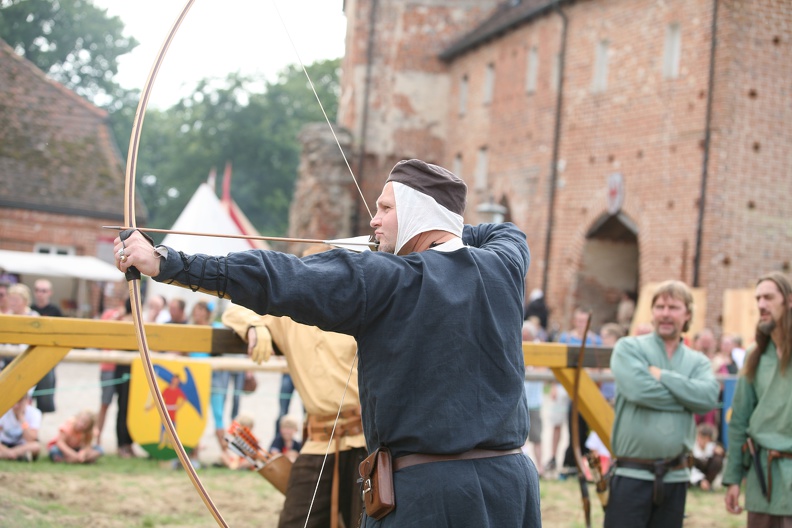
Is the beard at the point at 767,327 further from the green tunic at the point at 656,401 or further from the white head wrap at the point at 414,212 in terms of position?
the white head wrap at the point at 414,212

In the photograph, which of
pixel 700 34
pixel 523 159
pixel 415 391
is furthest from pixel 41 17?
pixel 415 391

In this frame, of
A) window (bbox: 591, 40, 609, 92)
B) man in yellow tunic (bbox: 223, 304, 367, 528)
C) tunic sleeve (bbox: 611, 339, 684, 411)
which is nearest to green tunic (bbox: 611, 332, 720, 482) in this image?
tunic sleeve (bbox: 611, 339, 684, 411)

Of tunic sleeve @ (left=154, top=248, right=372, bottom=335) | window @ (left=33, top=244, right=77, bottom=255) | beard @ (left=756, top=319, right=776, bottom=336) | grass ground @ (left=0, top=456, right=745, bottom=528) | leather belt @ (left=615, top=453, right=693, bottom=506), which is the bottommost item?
grass ground @ (left=0, top=456, right=745, bottom=528)

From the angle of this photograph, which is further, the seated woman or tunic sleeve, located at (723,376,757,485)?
the seated woman

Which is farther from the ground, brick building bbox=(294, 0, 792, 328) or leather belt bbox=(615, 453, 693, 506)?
brick building bbox=(294, 0, 792, 328)

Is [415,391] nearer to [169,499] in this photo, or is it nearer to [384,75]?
[169,499]

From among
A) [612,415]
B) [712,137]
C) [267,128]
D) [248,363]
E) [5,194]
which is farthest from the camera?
[267,128]

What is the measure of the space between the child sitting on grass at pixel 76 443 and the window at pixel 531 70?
53.0 ft

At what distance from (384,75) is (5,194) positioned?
407 inches

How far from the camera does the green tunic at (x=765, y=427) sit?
14.4 ft

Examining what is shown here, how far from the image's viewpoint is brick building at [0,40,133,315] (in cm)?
2200

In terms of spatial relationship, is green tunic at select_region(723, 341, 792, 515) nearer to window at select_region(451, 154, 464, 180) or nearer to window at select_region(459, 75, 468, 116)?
window at select_region(451, 154, 464, 180)

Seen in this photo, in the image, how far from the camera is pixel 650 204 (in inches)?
689

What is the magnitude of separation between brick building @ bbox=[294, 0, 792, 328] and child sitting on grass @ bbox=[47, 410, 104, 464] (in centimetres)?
1059
